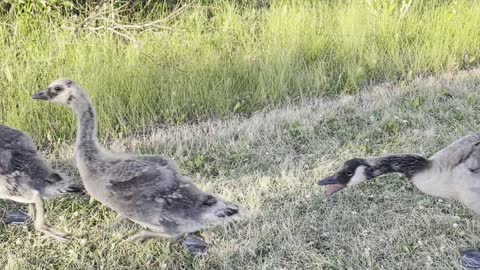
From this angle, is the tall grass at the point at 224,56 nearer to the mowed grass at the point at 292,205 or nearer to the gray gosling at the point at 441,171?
the mowed grass at the point at 292,205

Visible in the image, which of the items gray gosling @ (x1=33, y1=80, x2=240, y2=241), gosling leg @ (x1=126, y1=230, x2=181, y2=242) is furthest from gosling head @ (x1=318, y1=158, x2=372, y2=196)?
gosling leg @ (x1=126, y1=230, x2=181, y2=242)

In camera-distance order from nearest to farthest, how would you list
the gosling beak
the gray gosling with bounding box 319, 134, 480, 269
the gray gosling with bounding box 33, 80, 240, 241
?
1. the gray gosling with bounding box 33, 80, 240, 241
2. the gray gosling with bounding box 319, 134, 480, 269
3. the gosling beak

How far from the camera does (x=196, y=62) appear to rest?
19.2ft

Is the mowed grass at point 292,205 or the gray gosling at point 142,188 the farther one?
the mowed grass at point 292,205

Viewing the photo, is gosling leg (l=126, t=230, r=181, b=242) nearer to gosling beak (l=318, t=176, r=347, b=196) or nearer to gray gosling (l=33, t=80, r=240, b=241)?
gray gosling (l=33, t=80, r=240, b=241)

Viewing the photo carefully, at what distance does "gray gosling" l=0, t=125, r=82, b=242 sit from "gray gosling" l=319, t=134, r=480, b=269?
5.51 feet

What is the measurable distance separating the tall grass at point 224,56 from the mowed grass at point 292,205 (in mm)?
354

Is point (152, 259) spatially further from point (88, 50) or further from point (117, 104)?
point (88, 50)

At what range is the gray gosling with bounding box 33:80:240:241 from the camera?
3.16 meters

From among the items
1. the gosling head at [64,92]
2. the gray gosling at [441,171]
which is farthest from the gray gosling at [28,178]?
the gray gosling at [441,171]

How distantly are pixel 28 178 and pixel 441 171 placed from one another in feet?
8.50

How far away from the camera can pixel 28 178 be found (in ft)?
11.1

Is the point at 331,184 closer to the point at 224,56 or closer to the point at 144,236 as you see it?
the point at 144,236

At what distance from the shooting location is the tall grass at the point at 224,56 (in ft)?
17.1
